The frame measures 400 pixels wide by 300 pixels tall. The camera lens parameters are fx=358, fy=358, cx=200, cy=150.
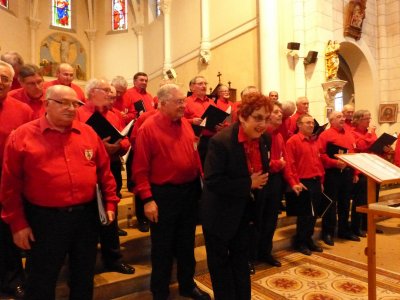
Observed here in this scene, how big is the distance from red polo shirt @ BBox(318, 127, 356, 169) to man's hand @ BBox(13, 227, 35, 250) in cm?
354

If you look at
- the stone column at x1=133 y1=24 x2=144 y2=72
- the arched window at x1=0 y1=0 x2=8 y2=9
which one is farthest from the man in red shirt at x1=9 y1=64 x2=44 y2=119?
the stone column at x1=133 y1=24 x2=144 y2=72

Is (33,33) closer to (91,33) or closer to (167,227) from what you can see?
(91,33)

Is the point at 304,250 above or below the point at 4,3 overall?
below

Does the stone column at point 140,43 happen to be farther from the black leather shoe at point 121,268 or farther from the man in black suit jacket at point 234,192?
the man in black suit jacket at point 234,192

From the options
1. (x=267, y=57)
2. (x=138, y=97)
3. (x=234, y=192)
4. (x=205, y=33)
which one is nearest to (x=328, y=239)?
(x=234, y=192)

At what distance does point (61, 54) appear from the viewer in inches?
592

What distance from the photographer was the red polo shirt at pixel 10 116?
2.34m

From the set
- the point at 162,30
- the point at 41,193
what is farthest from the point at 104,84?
the point at 162,30

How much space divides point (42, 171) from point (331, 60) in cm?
685

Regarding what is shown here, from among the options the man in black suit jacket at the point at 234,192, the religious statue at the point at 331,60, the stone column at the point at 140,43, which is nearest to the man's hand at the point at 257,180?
the man in black suit jacket at the point at 234,192

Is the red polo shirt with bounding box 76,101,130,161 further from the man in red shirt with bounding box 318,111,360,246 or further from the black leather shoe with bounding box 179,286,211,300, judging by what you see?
the man in red shirt with bounding box 318,111,360,246

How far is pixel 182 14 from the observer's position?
1138 cm

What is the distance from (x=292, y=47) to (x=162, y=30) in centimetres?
678

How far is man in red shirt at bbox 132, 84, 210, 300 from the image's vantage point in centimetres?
268
